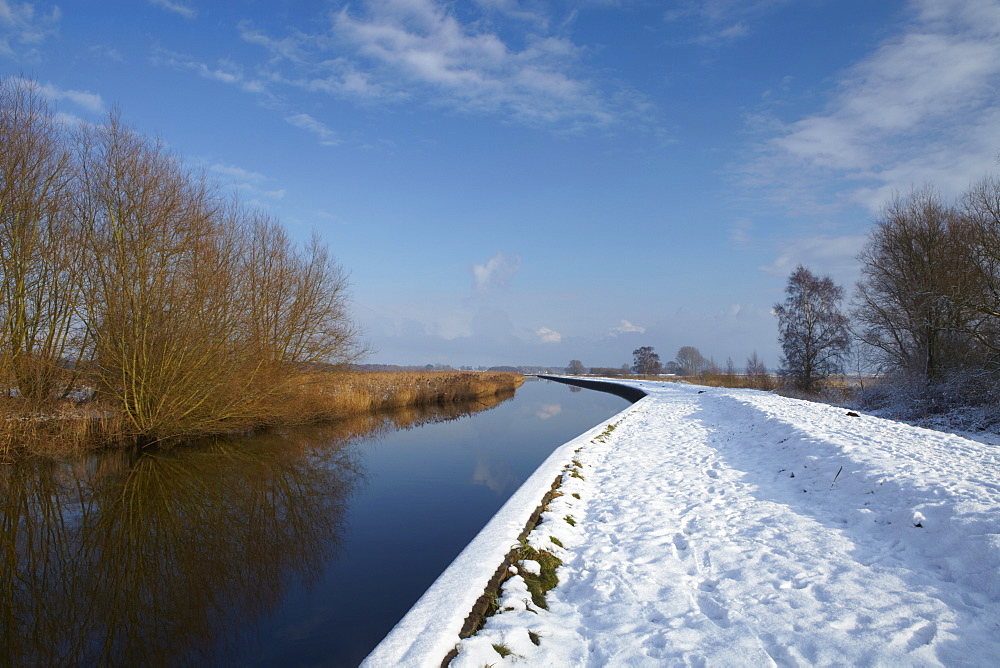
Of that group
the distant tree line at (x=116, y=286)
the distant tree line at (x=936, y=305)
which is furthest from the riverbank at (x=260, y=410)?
the distant tree line at (x=936, y=305)

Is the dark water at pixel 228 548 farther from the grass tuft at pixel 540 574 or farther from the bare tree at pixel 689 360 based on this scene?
the bare tree at pixel 689 360

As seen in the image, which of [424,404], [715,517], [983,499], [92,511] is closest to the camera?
[983,499]

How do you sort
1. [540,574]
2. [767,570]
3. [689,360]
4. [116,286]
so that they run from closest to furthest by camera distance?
1. [767,570]
2. [540,574]
3. [116,286]
4. [689,360]

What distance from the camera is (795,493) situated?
5.70m

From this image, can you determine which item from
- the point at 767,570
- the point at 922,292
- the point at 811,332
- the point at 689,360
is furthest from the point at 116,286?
the point at 689,360

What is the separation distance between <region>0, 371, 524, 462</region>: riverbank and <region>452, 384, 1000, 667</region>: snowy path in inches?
415

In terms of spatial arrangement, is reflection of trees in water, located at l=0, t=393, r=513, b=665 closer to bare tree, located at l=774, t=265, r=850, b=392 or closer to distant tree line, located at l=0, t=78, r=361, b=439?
distant tree line, located at l=0, t=78, r=361, b=439

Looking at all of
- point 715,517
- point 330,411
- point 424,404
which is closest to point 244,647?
point 715,517

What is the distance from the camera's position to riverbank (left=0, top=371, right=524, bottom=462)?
9.19 metres

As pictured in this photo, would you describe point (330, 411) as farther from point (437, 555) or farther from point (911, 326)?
point (911, 326)

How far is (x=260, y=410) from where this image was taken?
43.1 ft

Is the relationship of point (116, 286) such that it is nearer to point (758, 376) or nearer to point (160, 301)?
point (160, 301)

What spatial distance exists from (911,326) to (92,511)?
2194cm

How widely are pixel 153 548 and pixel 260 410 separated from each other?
28.0 ft
